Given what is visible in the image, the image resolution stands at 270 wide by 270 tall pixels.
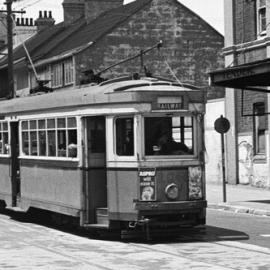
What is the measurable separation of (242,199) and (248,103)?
6599mm

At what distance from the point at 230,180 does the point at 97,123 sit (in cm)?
1621

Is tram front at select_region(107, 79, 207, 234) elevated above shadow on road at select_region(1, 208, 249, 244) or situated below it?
above

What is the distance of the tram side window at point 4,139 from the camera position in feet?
55.4

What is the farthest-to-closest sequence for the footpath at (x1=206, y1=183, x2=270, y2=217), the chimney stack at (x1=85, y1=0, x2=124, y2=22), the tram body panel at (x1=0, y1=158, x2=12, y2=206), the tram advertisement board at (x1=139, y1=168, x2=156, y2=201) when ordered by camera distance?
the chimney stack at (x1=85, y1=0, x2=124, y2=22) < the footpath at (x1=206, y1=183, x2=270, y2=217) < the tram body panel at (x1=0, y1=158, x2=12, y2=206) < the tram advertisement board at (x1=139, y1=168, x2=156, y2=201)

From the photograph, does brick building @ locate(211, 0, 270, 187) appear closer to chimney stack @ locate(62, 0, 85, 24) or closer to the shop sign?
the shop sign

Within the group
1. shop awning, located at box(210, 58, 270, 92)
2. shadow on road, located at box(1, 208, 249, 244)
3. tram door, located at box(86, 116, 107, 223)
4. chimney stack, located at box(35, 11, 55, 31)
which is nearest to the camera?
shadow on road, located at box(1, 208, 249, 244)

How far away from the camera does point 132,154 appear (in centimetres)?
1234

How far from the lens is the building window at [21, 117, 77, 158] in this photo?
1332 centimetres

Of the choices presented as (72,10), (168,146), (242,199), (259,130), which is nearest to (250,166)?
(259,130)

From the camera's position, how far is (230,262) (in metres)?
10.2

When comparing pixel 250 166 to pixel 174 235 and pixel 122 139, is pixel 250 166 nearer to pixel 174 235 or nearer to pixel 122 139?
pixel 174 235

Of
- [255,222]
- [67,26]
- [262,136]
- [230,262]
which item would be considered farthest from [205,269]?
[67,26]

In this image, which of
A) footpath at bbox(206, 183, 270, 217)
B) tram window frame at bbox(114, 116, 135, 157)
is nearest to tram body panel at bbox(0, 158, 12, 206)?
tram window frame at bbox(114, 116, 135, 157)

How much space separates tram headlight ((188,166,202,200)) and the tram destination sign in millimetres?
1062
